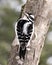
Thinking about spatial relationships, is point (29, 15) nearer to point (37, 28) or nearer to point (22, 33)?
point (37, 28)

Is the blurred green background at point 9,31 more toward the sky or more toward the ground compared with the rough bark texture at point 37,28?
more toward the ground

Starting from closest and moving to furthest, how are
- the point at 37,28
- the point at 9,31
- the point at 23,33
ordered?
the point at 23,33 < the point at 37,28 < the point at 9,31

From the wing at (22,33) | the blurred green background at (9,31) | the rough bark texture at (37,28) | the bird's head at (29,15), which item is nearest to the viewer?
the wing at (22,33)

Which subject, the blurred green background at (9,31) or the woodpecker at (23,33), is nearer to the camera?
the woodpecker at (23,33)

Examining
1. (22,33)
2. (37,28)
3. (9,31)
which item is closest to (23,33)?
(22,33)

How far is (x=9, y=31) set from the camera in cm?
1527

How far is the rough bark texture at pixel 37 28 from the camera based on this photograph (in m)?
8.05

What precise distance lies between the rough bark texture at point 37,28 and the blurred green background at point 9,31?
4689 millimetres

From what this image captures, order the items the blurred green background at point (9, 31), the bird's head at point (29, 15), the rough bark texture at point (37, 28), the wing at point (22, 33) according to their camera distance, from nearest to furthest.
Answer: the wing at point (22, 33) → the rough bark texture at point (37, 28) → the bird's head at point (29, 15) → the blurred green background at point (9, 31)

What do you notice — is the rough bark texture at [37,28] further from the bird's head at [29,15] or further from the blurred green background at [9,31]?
the blurred green background at [9,31]

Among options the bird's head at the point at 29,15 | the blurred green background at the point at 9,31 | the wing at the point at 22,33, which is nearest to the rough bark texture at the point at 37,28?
the bird's head at the point at 29,15

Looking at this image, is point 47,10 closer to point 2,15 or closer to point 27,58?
point 27,58

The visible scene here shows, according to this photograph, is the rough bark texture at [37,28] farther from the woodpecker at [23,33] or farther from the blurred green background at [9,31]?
the blurred green background at [9,31]

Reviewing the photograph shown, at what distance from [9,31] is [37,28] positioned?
23.1ft
